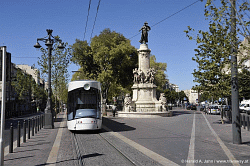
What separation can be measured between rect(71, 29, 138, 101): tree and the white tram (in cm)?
2312

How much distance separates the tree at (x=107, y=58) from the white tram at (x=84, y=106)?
23.1 metres

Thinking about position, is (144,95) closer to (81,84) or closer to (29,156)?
(81,84)

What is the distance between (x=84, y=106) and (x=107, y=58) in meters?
25.7

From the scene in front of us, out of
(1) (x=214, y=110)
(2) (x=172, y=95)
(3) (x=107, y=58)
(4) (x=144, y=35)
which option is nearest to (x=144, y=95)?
(4) (x=144, y=35)

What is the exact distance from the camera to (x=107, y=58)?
4106 centimetres

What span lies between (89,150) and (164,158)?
299 cm

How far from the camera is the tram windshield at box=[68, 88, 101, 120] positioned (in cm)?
1559

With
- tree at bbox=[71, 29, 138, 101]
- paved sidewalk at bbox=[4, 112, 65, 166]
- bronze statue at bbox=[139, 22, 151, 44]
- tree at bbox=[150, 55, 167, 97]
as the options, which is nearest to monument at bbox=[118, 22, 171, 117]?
bronze statue at bbox=[139, 22, 151, 44]

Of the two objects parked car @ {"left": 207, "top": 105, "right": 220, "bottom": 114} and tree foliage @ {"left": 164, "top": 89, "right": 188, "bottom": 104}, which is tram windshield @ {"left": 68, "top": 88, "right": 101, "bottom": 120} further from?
tree foliage @ {"left": 164, "top": 89, "right": 188, "bottom": 104}

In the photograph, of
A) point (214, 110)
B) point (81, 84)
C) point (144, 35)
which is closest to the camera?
point (81, 84)

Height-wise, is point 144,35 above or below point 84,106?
above

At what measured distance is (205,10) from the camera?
28.7ft

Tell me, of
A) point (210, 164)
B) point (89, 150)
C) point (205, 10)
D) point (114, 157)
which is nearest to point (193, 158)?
point (210, 164)

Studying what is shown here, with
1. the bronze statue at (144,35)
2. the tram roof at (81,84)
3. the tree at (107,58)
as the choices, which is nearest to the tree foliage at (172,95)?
the tree at (107,58)
